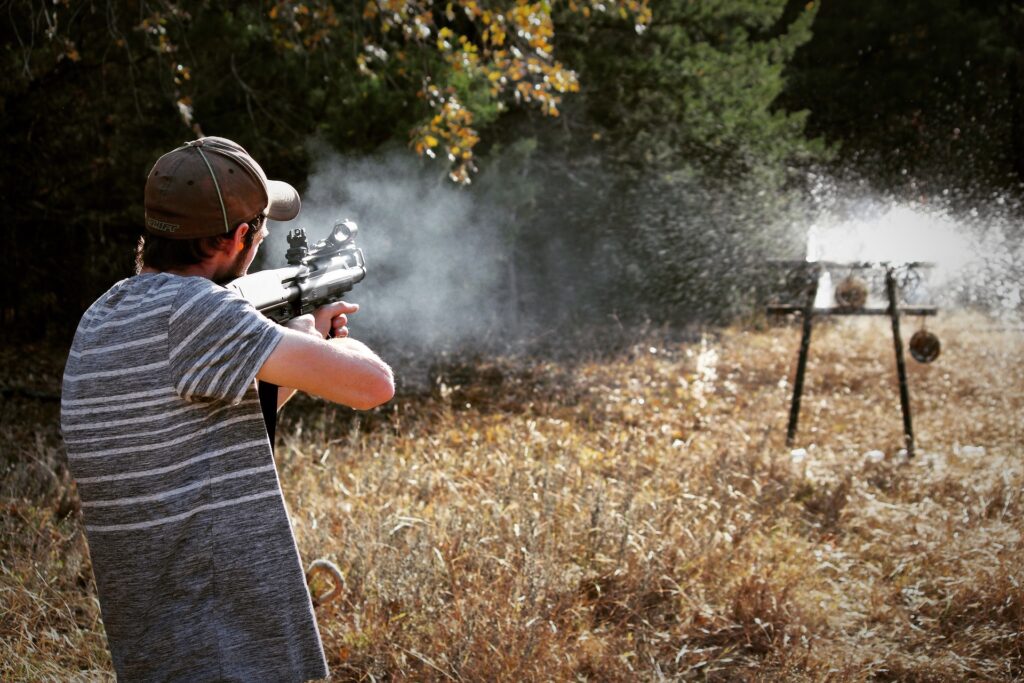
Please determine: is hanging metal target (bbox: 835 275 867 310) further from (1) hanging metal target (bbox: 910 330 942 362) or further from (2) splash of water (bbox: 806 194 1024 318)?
(2) splash of water (bbox: 806 194 1024 318)

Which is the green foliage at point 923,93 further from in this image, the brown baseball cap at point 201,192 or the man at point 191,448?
the man at point 191,448

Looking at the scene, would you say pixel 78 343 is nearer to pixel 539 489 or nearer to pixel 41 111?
pixel 539 489

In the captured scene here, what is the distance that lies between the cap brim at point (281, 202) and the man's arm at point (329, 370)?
15.8 inches

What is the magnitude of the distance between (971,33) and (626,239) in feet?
35.5

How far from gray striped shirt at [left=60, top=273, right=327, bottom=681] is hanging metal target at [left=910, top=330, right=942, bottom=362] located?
717 cm

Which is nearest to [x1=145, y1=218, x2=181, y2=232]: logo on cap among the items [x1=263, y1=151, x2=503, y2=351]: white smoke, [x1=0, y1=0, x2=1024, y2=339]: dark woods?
[x1=0, y1=0, x2=1024, y2=339]: dark woods

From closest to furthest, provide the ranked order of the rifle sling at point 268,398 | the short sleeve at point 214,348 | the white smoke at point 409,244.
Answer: the short sleeve at point 214,348 → the rifle sling at point 268,398 → the white smoke at point 409,244

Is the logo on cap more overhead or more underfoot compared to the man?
more overhead

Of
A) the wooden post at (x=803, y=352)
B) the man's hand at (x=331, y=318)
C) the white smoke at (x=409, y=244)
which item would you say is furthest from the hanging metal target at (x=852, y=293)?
the man's hand at (x=331, y=318)

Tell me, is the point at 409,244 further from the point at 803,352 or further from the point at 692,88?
the point at 692,88

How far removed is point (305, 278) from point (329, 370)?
59cm

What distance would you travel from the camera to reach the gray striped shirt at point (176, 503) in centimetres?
168

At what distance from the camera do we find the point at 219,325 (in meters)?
1.65

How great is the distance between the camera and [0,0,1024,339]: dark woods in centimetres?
736
